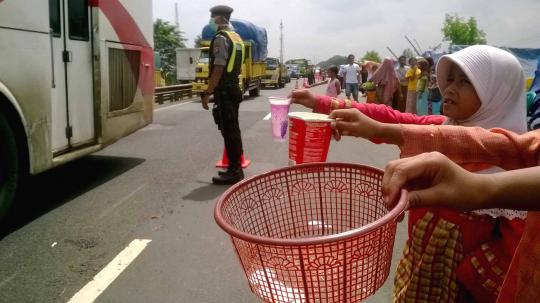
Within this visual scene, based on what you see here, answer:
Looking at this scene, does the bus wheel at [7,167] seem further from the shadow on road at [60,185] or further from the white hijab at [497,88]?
the white hijab at [497,88]

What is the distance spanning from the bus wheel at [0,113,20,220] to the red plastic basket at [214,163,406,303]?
3.58m

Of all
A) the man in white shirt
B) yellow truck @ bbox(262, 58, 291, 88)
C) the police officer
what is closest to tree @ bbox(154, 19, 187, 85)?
yellow truck @ bbox(262, 58, 291, 88)

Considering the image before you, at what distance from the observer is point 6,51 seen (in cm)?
410

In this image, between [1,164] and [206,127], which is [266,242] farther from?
[206,127]

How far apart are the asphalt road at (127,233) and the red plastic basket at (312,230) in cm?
174

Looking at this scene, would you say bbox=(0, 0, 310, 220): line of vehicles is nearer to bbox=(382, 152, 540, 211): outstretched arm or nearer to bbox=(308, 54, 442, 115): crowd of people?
bbox=(382, 152, 540, 211): outstretched arm

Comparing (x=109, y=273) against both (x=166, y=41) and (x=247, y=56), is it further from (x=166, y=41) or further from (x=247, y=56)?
(x=166, y=41)

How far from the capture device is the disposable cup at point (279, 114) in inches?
89.2

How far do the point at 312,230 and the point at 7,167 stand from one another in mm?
3720

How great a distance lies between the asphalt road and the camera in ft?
10.9

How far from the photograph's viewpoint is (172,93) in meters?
21.1

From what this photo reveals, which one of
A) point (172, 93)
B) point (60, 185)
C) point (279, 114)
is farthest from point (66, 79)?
point (172, 93)

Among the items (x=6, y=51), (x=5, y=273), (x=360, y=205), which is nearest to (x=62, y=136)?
(x=6, y=51)

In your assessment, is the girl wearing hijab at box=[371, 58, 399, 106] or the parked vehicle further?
the parked vehicle
